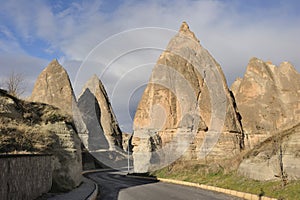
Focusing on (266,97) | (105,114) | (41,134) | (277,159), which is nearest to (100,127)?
(105,114)

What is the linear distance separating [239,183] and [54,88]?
61136 mm

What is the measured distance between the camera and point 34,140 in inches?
645

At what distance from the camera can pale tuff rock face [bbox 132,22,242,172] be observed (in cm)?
4459

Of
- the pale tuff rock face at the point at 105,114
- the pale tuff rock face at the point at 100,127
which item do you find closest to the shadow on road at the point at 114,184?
the pale tuff rock face at the point at 100,127

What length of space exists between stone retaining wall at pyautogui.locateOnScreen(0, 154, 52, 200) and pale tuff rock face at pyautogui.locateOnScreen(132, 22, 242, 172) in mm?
28463

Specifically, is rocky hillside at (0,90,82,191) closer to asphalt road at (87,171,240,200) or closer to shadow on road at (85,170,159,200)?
shadow on road at (85,170,159,200)

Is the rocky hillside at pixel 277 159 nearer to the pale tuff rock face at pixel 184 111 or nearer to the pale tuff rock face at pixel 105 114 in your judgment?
the pale tuff rock face at pixel 184 111

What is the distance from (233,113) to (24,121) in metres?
37.7

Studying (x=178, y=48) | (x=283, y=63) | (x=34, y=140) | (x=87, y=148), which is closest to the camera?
(x=34, y=140)

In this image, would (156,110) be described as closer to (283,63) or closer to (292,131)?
(283,63)

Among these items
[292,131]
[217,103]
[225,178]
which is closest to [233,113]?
[217,103]

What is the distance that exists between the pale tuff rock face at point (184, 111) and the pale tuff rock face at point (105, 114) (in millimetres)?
32137

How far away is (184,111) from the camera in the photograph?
4916 cm

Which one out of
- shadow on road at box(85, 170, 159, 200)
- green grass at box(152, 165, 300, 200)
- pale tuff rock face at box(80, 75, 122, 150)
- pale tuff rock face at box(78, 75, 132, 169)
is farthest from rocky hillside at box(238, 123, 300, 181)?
pale tuff rock face at box(80, 75, 122, 150)
